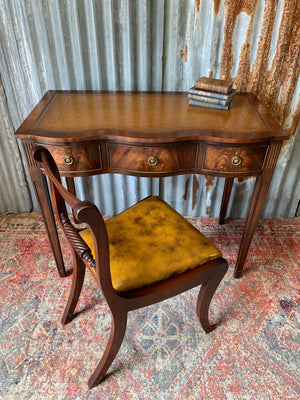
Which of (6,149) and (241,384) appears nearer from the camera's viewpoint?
(241,384)

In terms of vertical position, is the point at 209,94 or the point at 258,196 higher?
the point at 209,94

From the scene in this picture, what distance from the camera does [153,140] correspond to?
1376 mm

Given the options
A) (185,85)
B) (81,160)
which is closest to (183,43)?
(185,85)

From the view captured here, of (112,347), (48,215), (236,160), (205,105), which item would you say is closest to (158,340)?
(112,347)

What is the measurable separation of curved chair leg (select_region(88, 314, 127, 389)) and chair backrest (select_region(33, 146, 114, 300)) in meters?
0.19

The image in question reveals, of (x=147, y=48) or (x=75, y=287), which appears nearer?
(x=75, y=287)

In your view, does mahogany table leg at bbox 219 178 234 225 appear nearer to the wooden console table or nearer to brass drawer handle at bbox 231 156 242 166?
the wooden console table

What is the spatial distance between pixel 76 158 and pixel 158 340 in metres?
1.02

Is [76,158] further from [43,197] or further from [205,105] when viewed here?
[205,105]

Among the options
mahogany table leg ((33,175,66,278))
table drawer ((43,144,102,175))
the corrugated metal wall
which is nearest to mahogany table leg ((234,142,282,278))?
the corrugated metal wall

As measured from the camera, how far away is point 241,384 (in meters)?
1.45

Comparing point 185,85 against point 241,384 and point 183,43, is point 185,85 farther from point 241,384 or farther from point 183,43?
point 241,384

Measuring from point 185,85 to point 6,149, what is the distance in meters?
1.31

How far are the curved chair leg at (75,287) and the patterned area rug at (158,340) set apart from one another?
0.22ft
